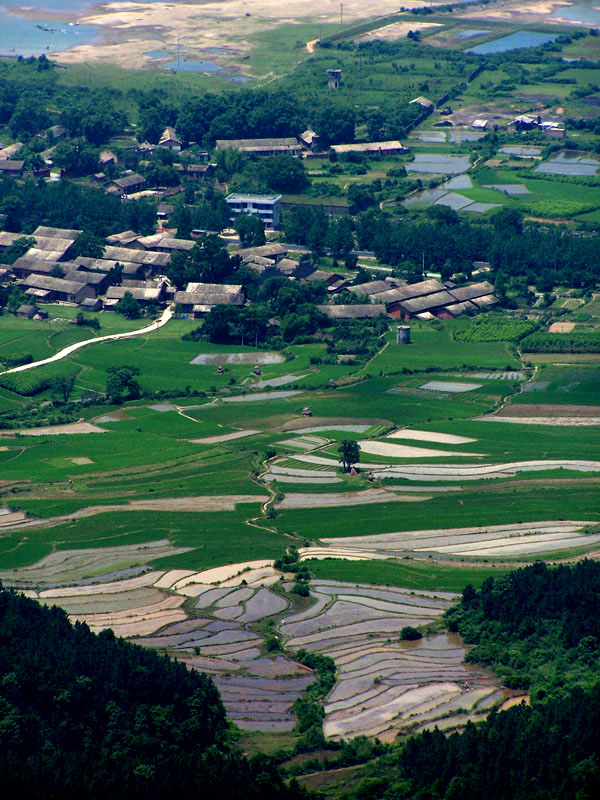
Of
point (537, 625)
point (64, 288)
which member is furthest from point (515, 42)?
point (537, 625)

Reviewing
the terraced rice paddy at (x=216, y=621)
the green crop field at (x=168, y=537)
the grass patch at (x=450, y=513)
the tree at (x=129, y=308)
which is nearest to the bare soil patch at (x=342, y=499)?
the grass patch at (x=450, y=513)

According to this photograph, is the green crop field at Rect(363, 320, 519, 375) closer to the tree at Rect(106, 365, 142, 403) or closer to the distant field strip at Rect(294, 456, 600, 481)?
the tree at Rect(106, 365, 142, 403)

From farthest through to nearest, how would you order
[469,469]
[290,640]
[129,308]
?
[129,308]
[469,469]
[290,640]

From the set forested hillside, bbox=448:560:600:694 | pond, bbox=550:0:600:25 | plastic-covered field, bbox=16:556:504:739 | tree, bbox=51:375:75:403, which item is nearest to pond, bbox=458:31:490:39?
pond, bbox=550:0:600:25

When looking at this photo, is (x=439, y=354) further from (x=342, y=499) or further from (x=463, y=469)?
(x=342, y=499)

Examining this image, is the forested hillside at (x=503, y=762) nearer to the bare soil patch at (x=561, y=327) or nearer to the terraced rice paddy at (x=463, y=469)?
the terraced rice paddy at (x=463, y=469)
